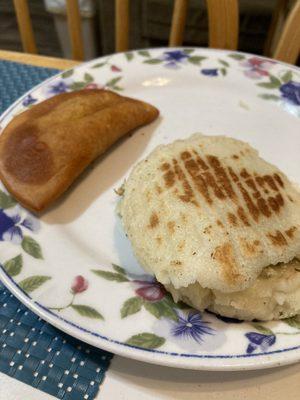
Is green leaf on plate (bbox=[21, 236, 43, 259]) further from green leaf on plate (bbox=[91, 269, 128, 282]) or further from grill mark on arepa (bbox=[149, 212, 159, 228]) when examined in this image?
grill mark on arepa (bbox=[149, 212, 159, 228])

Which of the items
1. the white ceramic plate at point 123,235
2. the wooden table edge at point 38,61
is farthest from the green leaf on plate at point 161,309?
the wooden table edge at point 38,61

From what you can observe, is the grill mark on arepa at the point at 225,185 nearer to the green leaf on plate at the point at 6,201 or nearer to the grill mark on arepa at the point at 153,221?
the grill mark on arepa at the point at 153,221

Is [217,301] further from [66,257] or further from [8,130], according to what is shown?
[8,130]

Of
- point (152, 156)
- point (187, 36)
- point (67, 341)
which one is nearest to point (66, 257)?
point (67, 341)

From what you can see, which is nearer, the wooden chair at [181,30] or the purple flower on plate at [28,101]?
the purple flower on plate at [28,101]

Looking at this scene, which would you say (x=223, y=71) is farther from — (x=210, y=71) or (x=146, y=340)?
(x=146, y=340)
